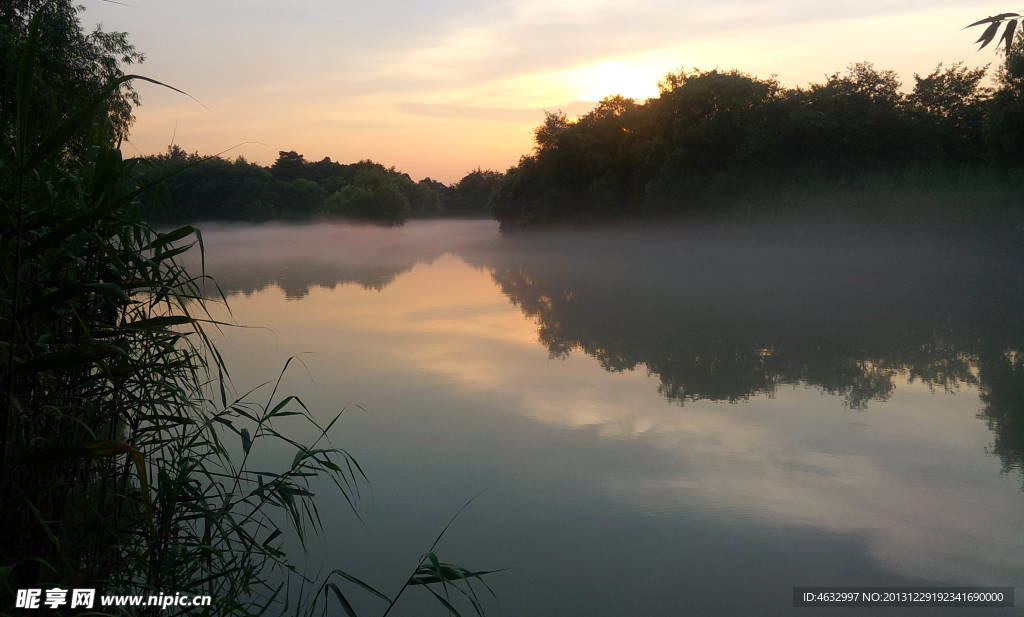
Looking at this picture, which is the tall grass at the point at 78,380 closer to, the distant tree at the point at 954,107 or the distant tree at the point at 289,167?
the distant tree at the point at 954,107

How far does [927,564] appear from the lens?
322 centimetres

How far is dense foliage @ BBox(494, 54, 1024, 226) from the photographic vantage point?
63.3ft

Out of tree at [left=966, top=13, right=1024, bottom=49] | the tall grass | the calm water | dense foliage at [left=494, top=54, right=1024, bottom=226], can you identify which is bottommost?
the calm water

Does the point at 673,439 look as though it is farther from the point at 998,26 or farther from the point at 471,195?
the point at 471,195

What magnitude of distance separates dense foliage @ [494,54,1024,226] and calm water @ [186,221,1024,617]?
8366mm

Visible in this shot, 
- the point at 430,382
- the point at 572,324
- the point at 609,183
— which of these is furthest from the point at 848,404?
the point at 609,183

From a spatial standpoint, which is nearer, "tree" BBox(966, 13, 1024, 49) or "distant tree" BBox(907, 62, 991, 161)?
"tree" BBox(966, 13, 1024, 49)

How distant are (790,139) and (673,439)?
21.8 metres

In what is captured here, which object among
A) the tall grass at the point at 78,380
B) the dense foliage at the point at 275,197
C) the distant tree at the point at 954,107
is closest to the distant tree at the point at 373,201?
the dense foliage at the point at 275,197

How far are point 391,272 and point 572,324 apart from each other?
9.54m

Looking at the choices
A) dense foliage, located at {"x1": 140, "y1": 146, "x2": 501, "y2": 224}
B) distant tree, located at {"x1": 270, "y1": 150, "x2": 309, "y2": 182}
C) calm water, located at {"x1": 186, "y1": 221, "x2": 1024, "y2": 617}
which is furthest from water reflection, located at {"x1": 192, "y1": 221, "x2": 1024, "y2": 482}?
distant tree, located at {"x1": 270, "y1": 150, "x2": 309, "y2": 182}

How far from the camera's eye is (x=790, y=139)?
80.2 ft

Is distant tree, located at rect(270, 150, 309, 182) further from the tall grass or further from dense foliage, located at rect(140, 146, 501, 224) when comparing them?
the tall grass

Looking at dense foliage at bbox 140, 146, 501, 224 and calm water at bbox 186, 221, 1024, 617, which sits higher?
dense foliage at bbox 140, 146, 501, 224
